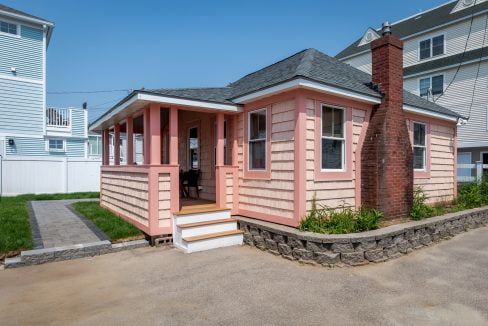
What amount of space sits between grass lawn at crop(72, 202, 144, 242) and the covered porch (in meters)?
0.19

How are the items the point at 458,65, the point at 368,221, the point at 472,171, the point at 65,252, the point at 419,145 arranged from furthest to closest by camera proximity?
the point at 458,65
the point at 472,171
the point at 419,145
the point at 368,221
the point at 65,252

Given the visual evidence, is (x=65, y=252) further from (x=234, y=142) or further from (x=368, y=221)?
(x=368, y=221)

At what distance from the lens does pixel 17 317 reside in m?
3.56

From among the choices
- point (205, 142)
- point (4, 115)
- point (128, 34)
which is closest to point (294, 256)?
point (205, 142)

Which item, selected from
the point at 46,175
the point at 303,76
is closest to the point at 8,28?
the point at 46,175

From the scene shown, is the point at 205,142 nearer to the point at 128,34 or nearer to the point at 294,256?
the point at 294,256

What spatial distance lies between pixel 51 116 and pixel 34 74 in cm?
256

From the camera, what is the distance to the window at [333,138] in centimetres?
650

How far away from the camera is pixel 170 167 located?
6.57 m

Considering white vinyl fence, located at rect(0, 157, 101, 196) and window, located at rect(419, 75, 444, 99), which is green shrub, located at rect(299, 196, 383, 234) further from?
window, located at rect(419, 75, 444, 99)

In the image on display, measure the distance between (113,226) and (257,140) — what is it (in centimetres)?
390

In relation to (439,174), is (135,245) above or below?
below

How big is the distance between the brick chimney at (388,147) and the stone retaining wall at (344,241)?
0.68 m

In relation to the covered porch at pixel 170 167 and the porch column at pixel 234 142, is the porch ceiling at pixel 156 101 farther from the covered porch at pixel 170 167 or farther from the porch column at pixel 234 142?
the porch column at pixel 234 142
